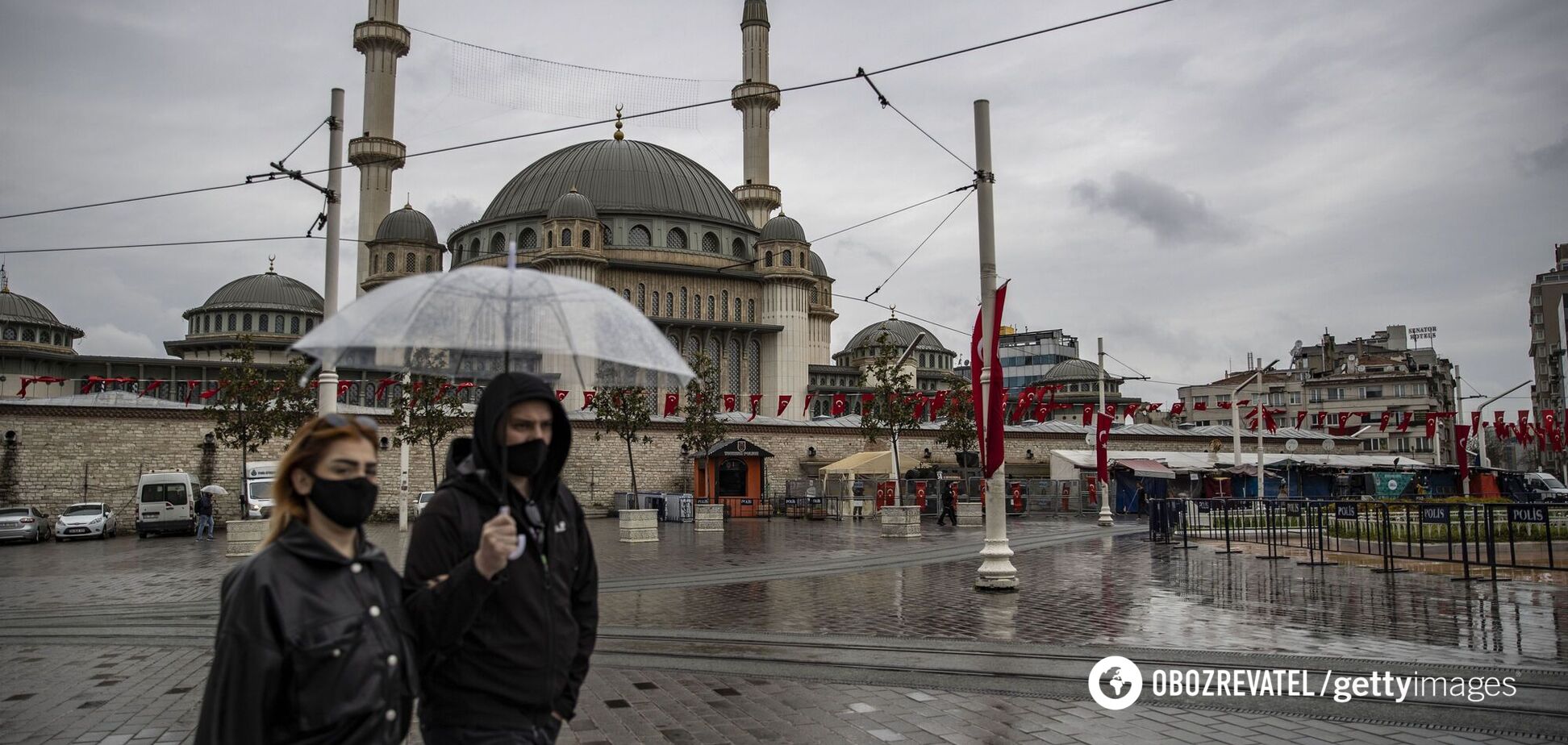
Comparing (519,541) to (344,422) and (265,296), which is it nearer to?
(344,422)

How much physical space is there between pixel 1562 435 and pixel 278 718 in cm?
5999

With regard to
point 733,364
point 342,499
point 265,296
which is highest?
point 265,296

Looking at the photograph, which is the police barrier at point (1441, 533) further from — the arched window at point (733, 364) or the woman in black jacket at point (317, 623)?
the arched window at point (733, 364)

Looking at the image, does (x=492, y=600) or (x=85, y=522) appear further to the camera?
(x=85, y=522)

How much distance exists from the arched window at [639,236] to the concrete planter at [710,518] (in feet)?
98.9

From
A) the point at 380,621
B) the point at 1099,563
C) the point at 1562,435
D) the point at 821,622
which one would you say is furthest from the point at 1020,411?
the point at 380,621

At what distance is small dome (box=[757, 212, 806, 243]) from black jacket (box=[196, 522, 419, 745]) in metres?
Result: 52.7

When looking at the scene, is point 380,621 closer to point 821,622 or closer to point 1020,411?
point 821,622

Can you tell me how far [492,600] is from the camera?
2.97 m

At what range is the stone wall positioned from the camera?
3011 centimetres

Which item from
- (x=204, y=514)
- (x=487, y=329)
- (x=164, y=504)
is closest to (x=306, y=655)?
(x=487, y=329)

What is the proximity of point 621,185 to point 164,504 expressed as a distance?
34.1 m

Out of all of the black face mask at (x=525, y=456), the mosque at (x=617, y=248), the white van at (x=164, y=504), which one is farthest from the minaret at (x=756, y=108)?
the black face mask at (x=525, y=456)

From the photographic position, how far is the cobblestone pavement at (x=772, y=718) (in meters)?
5.63
